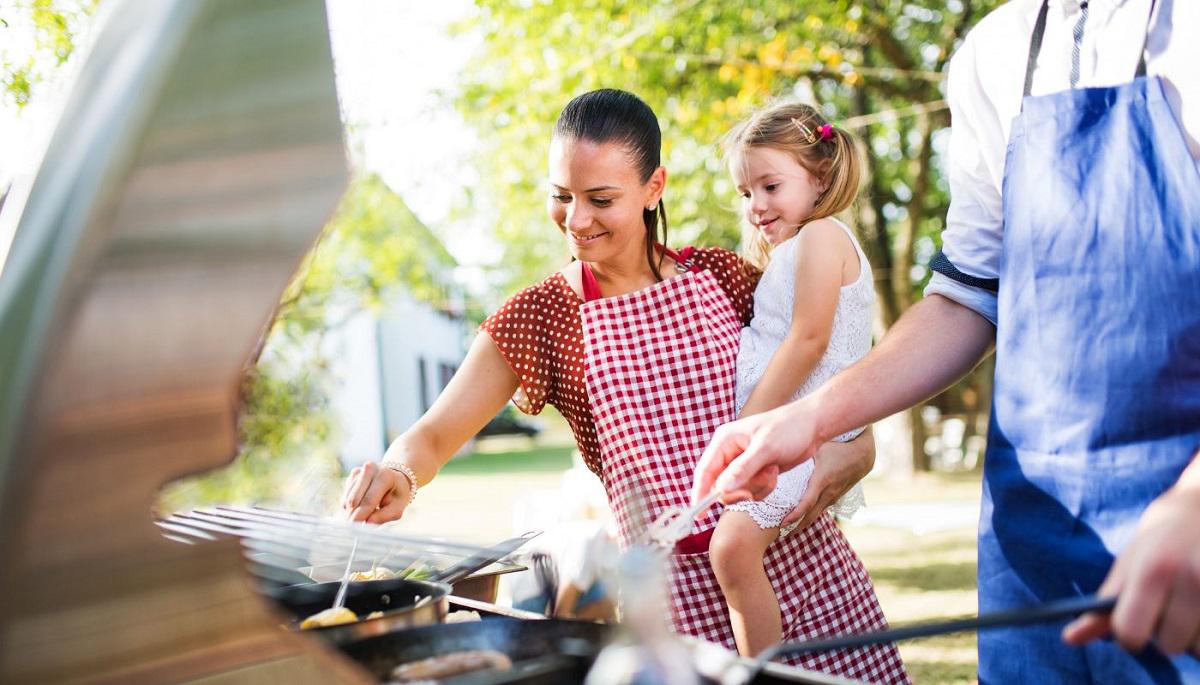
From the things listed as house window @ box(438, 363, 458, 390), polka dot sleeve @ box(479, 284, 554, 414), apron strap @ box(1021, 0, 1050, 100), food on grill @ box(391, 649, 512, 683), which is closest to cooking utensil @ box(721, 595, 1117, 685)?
food on grill @ box(391, 649, 512, 683)

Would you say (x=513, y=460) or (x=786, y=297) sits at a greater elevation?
(x=786, y=297)

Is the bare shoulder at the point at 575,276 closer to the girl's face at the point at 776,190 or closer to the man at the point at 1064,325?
the girl's face at the point at 776,190

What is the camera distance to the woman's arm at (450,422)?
2141 millimetres

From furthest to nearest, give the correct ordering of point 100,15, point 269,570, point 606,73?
point 606,73 → point 269,570 → point 100,15

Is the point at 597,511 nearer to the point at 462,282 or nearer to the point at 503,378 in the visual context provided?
the point at 503,378

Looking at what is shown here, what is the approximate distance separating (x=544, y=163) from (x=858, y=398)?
9.77m

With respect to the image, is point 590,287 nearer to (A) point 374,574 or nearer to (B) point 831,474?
(B) point 831,474

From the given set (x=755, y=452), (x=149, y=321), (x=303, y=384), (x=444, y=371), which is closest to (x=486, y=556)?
(x=755, y=452)

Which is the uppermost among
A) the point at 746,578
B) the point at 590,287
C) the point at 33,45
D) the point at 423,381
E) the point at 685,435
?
the point at 33,45

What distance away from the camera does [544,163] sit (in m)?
11.1

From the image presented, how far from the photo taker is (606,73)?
28.2 ft

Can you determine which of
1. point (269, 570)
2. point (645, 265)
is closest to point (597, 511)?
point (645, 265)

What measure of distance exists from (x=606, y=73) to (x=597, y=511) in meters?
4.15

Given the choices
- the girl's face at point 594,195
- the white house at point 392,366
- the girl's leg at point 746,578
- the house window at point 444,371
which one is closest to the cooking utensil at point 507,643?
the girl's leg at point 746,578
